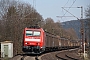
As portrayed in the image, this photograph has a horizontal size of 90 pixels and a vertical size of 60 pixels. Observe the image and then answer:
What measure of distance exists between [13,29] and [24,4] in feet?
94.6

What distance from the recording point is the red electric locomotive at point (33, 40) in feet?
102

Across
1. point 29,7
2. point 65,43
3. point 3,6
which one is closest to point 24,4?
point 29,7

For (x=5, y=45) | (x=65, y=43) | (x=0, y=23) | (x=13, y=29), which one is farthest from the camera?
(x=65, y=43)

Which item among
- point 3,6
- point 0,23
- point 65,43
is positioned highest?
point 3,6

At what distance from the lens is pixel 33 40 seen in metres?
31.2

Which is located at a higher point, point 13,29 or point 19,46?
point 13,29

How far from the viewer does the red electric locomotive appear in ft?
102

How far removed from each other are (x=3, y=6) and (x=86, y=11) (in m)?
20.0

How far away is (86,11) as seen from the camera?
62219 millimetres

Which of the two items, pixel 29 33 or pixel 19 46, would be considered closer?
pixel 29 33

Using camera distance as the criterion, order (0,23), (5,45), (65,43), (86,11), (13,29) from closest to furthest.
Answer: (5,45) < (13,29) < (0,23) < (86,11) < (65,43)

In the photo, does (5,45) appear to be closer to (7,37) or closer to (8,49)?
(8,49)

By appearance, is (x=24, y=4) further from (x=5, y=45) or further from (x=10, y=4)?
(x=5, y=45)

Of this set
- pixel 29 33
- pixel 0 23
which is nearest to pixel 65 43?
pixel 0 23
